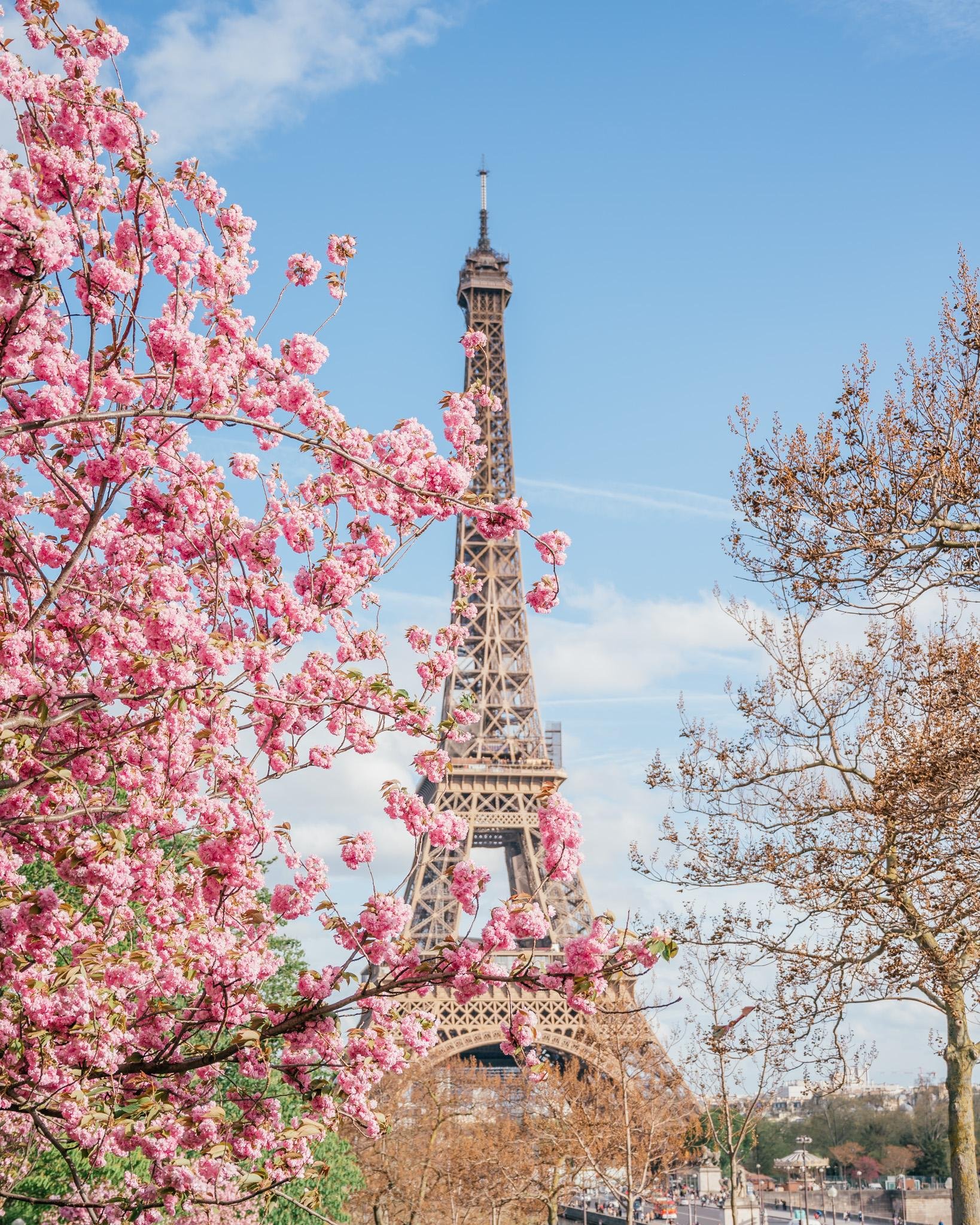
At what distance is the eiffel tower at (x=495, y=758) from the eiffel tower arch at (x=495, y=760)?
0.16 feet

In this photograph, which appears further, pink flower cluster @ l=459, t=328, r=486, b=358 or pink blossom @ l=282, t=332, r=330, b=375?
pink flower cluster @ l=459, t=328, r=486, b=358

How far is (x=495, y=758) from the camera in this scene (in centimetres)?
4428

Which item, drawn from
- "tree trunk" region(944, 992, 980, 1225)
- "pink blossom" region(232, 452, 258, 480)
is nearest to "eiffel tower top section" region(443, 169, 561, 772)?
"tree trunk" region(944, 992, 980, 1225)

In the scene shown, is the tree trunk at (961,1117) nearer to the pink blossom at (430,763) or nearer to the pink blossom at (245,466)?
the pink blossom at (430,763)

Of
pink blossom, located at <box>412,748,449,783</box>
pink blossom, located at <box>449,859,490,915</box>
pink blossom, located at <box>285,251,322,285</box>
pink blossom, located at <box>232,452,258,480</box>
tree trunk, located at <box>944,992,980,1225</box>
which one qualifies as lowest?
tree trunk, located at <box>944,992,980,1225</box>

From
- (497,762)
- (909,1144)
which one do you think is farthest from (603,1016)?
(909,1144)

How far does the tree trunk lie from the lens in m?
13.1

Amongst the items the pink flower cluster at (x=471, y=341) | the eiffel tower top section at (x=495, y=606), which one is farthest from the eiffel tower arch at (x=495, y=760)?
the pink flower cluster at (x=471, y=341)

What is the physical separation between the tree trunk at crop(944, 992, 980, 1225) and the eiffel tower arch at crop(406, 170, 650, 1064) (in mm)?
21396

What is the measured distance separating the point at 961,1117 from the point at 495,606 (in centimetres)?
3535

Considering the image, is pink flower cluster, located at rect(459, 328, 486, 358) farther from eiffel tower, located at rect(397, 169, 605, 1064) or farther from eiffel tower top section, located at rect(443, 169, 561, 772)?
eiffel tower top section, located at rect(443, 169, 561, 772)

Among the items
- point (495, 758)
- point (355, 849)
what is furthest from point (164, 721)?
point (495, 758)

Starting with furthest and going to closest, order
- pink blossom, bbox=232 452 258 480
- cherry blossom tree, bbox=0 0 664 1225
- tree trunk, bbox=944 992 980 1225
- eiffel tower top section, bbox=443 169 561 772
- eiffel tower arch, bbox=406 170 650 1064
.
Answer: eiffel tower top section, bbox=443 169 561 772
eiffel tower arch, bbox=406 170 650 1064
tree trunk, bbox=944 992 980 1225
pink blossom, bbox=232 452 258 480
cherry blossom tree, bbox=0 0 664 1225

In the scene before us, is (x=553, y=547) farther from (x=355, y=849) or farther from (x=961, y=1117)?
(x=961, y=1117)
